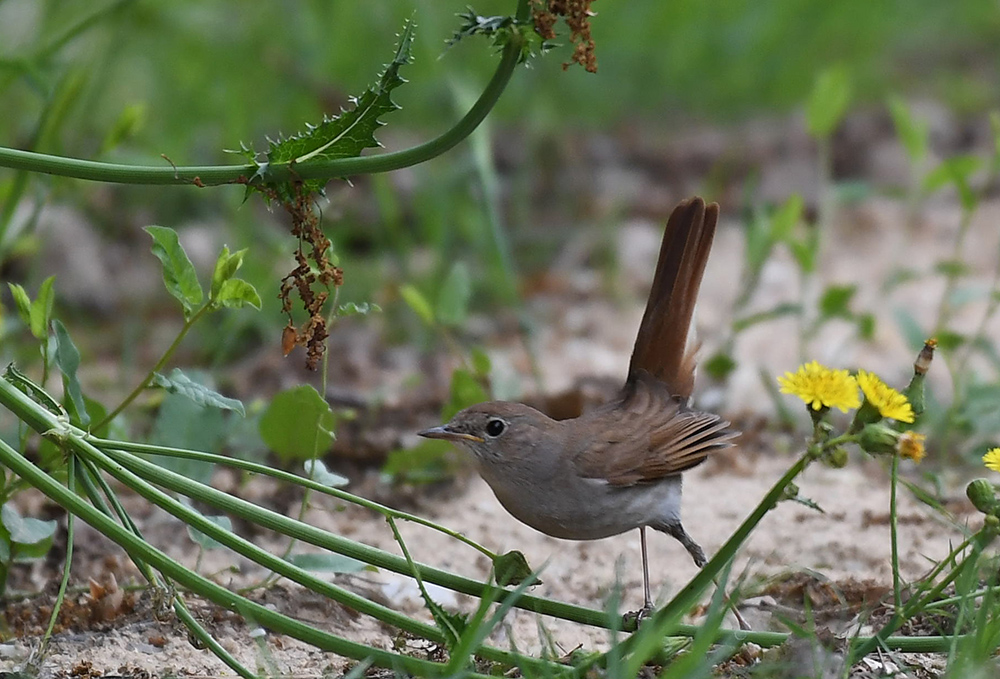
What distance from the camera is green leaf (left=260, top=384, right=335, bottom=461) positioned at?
129 inches

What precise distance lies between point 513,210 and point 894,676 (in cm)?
418

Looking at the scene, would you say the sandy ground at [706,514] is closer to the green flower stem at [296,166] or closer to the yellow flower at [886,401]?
the yellow flower at [886,401]

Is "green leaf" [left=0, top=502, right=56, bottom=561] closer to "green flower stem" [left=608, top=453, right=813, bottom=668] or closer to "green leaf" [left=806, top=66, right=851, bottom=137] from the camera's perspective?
"green flower stem" [left=608, top=453, right=813, bottom=668]

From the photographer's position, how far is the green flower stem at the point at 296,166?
216cm

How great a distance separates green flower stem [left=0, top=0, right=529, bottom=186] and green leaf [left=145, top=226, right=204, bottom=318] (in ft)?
0.82

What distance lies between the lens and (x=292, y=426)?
3.47 metres

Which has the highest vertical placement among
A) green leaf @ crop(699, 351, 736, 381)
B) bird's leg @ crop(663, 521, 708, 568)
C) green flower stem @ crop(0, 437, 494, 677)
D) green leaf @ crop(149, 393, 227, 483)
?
green leaf @ crop(699, 351, 736, 381)

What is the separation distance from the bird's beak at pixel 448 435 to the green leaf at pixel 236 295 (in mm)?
655

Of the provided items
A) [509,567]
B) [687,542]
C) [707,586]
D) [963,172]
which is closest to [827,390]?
[707,586]

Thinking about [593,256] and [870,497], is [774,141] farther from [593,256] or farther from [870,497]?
[870,497]

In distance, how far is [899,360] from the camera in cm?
529

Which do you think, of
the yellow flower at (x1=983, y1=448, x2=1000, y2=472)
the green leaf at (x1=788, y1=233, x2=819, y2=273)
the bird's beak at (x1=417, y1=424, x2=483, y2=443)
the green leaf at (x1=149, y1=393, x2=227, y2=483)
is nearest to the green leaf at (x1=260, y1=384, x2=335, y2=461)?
the green leaf at (x1=149, y1=393, x2=227, y2=483)

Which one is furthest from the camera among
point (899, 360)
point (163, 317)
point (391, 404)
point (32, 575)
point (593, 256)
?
point (593, 256)

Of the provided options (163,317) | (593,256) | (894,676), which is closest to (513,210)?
(593,256)
